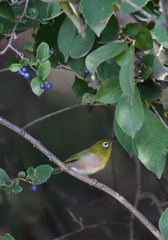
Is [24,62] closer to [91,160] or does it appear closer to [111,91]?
[111,91]

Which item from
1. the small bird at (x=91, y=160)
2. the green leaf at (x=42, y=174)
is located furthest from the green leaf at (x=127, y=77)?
the small bird at (x=91, y=160)

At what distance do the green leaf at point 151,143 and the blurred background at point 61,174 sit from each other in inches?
48.9

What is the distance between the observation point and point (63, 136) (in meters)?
2.49

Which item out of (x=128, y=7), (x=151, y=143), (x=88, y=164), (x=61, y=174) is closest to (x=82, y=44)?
(x=128, y=7)

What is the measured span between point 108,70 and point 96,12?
0.16 metres

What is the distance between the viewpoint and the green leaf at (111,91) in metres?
0.97

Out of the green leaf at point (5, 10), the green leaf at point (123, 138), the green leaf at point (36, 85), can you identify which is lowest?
the green leaf at point (123, 138)

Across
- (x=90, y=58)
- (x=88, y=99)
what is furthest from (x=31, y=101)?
(x=90, y=58)

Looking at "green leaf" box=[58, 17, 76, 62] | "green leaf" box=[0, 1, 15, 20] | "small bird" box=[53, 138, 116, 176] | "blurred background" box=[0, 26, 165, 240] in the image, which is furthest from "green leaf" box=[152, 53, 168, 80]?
"blurred background" box=[0, 26, 165, 240]

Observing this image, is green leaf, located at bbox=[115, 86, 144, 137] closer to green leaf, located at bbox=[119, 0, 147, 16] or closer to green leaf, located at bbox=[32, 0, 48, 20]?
green leaf, located at bbox=[119, 0, 147, 16]

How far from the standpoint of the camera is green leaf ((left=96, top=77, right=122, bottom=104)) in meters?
0.97

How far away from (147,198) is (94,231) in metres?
0.37

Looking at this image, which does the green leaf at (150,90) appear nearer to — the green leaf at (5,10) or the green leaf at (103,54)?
the green leaf at (103,54)

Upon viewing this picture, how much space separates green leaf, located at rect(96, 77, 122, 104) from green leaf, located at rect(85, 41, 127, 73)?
9 cm
